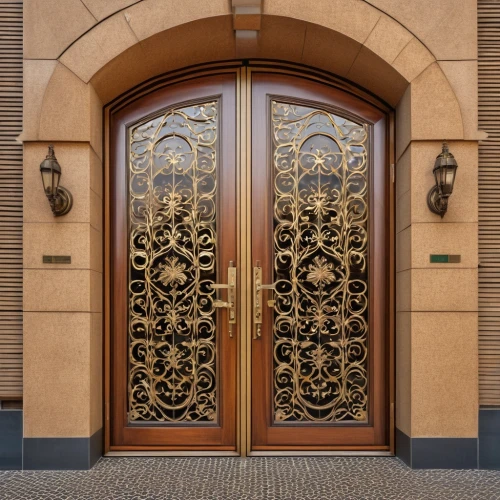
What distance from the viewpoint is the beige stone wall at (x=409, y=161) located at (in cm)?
374

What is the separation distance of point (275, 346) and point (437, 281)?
140cm

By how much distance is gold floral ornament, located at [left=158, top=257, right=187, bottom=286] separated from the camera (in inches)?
161

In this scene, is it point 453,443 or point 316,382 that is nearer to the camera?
point 453,443

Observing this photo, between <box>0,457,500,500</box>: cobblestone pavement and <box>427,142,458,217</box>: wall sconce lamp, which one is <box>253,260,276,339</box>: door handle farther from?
<box>427,142,458,217</box>: wall sconce lamp

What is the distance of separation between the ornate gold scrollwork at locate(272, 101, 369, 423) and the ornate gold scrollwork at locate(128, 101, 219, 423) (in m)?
0.58

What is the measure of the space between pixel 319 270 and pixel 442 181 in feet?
3.92

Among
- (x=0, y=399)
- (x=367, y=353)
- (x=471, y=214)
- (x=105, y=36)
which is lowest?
(x=0, y=399)

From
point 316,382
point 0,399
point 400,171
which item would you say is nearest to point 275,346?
point 316,382

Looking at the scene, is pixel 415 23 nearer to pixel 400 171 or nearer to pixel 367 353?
pixel 400 171

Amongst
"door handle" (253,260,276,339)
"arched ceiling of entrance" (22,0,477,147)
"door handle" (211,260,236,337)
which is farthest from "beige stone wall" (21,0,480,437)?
"door handle" (253,260,276,339)

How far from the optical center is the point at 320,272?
4105 mm

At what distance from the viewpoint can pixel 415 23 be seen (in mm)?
3773

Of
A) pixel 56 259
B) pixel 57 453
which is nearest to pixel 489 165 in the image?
pixel 56 259

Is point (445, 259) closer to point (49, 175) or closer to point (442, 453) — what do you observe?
point (442, 453)
